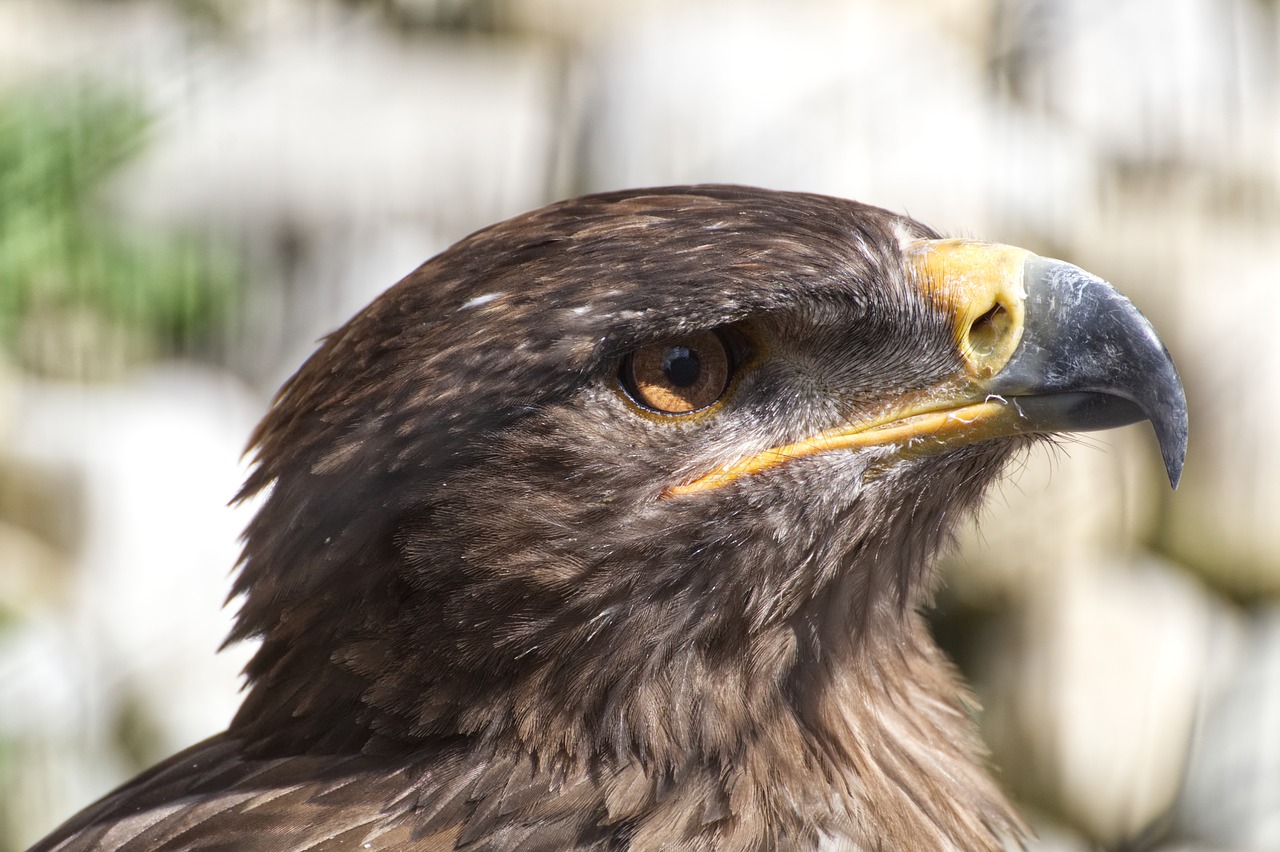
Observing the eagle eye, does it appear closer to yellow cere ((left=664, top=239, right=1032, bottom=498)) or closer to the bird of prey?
the bird of prey

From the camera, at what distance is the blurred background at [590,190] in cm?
488

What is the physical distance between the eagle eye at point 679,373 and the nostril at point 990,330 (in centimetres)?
36

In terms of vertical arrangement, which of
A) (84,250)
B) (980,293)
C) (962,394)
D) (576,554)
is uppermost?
(84,250)

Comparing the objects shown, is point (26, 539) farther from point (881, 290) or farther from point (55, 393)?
point (881, 290)

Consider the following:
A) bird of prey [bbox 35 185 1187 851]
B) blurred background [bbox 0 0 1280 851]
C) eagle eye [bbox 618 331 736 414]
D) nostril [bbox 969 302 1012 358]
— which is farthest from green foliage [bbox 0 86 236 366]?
nostril [bbox 969 302 1012 358]

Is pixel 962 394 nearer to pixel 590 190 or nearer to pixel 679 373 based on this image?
pixel 679 373

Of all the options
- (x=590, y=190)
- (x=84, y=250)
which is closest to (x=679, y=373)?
(x=590, y=190)

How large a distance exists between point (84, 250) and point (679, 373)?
374 cm

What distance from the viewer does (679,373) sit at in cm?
191

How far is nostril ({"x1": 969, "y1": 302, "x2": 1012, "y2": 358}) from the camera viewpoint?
1.97 metres

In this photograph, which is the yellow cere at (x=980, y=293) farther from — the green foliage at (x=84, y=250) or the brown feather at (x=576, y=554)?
the green foliage at (x=84, y=250)

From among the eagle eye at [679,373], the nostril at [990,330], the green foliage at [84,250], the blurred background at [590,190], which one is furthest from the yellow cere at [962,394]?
the green foliage at [84,250]

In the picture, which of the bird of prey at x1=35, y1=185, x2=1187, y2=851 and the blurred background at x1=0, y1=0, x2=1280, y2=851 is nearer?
the bird of prey at x1=35, y1=185, x2=1187, y2=851

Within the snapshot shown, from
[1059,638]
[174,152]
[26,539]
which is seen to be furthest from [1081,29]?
[26,539]
